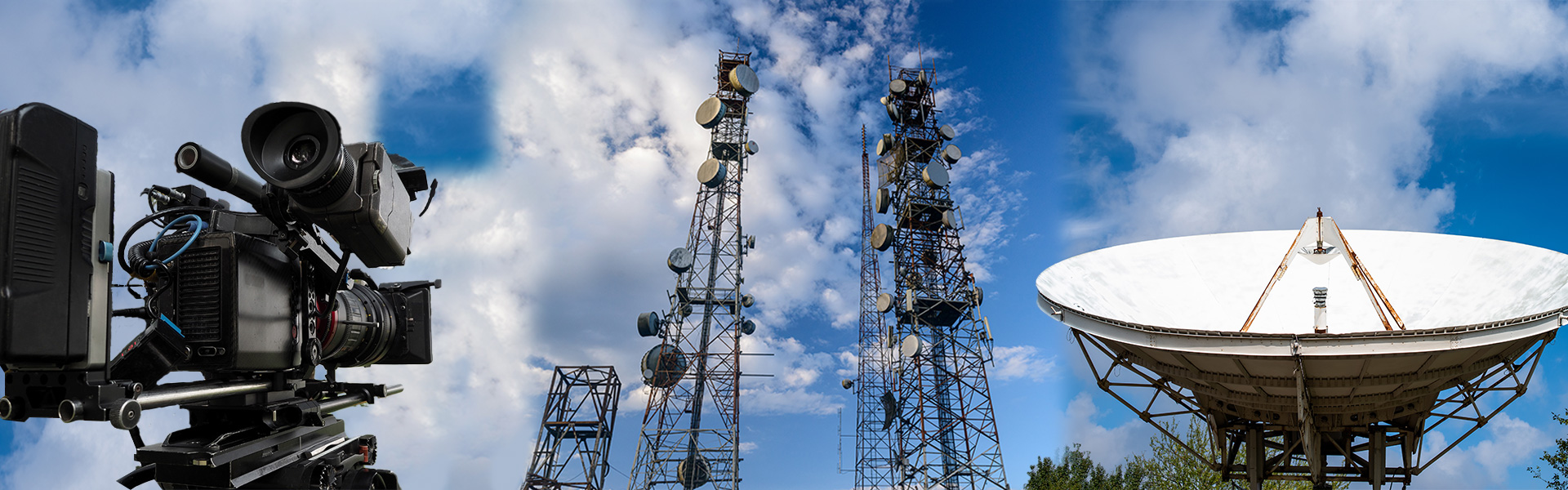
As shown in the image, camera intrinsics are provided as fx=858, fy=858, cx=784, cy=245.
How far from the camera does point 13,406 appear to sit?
12.4ft

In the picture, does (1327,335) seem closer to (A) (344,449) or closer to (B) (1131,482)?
(A) (344,449)

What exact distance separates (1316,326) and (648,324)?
18.1m

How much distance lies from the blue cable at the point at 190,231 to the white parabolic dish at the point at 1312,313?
10346mm

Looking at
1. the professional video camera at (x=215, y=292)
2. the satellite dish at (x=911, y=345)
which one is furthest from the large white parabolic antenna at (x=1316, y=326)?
the satellite dish at (x=911, y=345)

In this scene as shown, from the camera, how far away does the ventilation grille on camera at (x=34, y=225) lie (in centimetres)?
354

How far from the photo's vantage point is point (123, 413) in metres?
3.74

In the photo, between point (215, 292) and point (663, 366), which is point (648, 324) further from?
point (215, 292)

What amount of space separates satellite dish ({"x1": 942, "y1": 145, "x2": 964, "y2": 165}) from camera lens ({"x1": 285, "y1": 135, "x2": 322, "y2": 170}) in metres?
27.8

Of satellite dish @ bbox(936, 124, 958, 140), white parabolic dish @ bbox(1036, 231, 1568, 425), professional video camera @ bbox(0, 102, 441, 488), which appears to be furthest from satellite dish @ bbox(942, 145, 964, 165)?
professional video camera @ bbox(0, 102, 441, 488)

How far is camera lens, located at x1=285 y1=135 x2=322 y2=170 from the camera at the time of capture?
14.8 ft

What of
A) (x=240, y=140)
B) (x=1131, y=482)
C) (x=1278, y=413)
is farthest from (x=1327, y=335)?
(x=1131, y=482)

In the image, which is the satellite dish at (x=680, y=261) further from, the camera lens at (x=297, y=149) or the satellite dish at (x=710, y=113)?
the camera lens at (x=297, y=149)

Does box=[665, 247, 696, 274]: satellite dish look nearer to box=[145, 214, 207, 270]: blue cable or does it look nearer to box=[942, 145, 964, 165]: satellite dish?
box=[942, 145, 964, 165]: satellite dish

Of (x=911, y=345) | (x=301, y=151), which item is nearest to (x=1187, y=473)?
(x=911, y=345)
